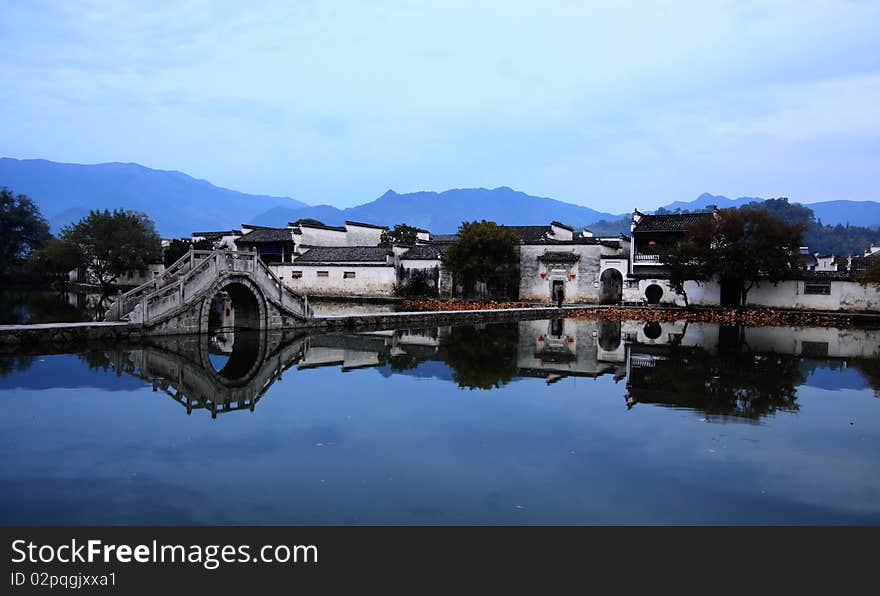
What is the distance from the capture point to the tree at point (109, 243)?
48594 mm

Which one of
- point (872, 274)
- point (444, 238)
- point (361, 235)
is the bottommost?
point (872, 274)

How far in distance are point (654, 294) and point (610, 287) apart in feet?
11.9

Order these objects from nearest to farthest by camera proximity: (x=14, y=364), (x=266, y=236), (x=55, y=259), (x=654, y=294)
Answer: (x=14, y=364)
(x=654, y=294)
(x=55, y=259)
(x=266, y=236)

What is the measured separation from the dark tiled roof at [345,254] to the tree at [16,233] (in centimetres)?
3182

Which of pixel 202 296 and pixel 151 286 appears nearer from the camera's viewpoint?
pixel 202 296

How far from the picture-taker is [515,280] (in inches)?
1711

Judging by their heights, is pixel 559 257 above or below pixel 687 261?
above

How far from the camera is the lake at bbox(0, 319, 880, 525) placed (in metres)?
6.51

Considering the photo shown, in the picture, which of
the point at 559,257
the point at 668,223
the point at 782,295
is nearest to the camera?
the point at 782,295

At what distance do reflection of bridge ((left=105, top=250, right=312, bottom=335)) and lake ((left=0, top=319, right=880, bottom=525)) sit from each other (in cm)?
279

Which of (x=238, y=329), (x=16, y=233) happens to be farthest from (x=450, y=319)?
(x=16, y=233)

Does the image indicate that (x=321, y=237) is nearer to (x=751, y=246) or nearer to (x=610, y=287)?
(x=610, y=287)

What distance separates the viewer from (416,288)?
4331 centimetres

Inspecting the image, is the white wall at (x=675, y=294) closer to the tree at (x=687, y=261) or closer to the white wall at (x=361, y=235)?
the tree at (x=687, y=261)
